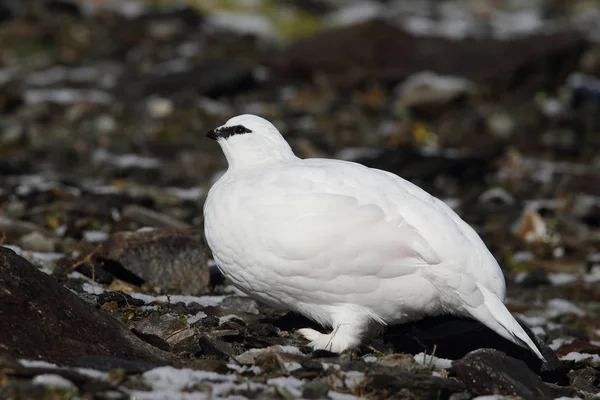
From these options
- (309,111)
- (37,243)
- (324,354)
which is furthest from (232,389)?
(309,111)

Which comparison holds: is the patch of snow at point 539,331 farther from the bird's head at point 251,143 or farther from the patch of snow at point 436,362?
the bird's head at point 251,143

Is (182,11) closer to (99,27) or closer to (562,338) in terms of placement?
(99,27)

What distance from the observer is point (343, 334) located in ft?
14.3

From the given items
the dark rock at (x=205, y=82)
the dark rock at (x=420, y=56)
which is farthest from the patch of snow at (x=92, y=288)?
the dark rock at (x=420, y=56)

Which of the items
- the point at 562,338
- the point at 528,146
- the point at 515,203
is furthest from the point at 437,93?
the point at 562,338

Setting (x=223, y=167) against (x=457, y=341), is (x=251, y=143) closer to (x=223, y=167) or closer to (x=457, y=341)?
(x=457, y=341)

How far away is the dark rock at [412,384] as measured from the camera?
3.83 m

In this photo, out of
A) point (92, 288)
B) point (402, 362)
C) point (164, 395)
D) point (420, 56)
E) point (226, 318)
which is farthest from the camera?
point (420, 56)

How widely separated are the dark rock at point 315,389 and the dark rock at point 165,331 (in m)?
0.82

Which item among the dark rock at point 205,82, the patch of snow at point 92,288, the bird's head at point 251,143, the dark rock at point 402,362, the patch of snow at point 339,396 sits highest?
the dark rock at point 205,82

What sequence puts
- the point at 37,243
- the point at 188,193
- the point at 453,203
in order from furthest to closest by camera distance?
the point at 453,203, the point at 188,193, the point at 37,243

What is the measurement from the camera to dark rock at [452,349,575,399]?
3.88 m

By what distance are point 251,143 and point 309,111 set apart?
7.08 meters

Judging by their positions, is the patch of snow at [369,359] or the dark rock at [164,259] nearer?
the patch of snow at [369,359]
